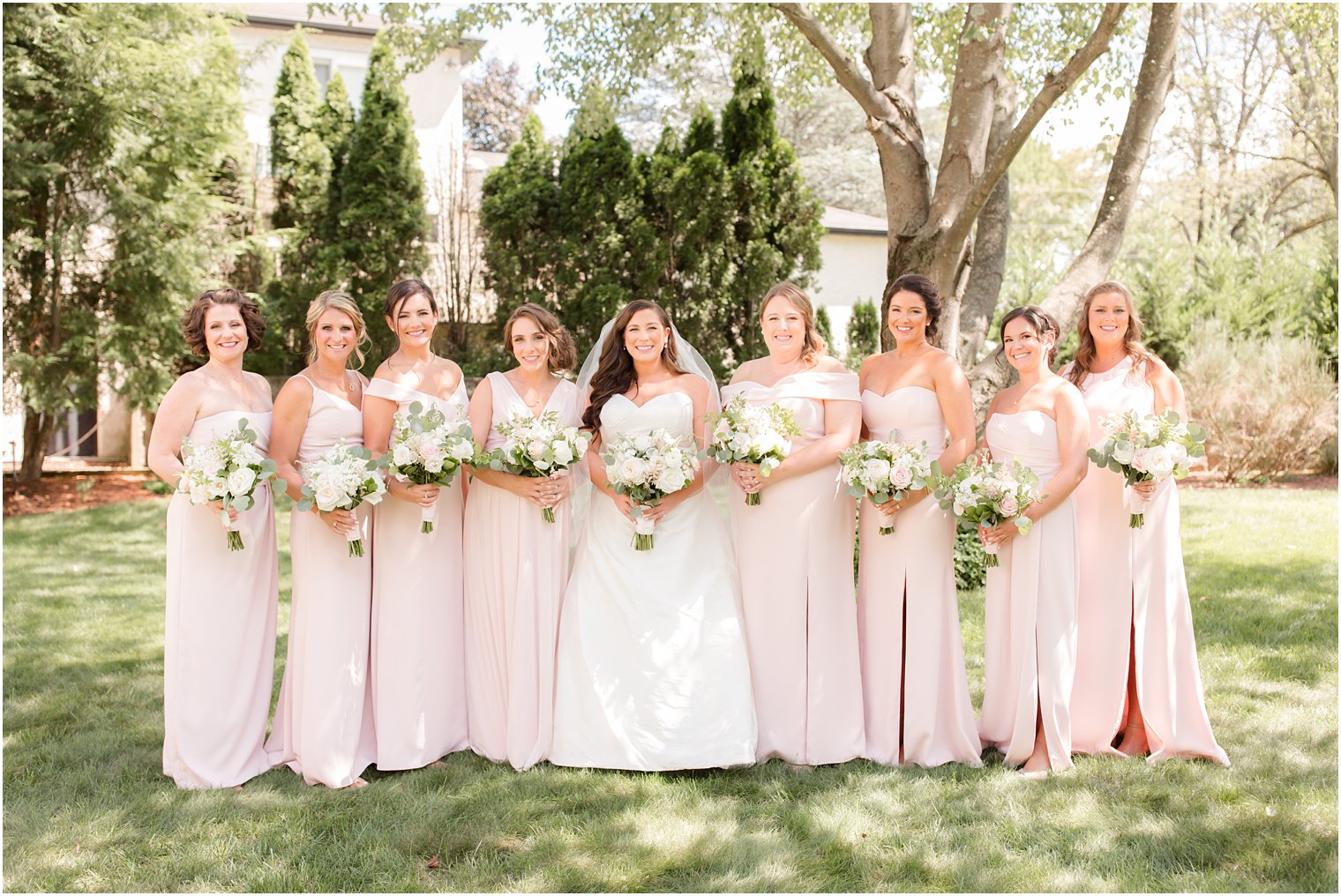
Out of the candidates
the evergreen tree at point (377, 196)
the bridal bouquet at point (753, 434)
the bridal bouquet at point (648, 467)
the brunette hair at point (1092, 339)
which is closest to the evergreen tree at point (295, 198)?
the evergreen tree at point (377, 196)

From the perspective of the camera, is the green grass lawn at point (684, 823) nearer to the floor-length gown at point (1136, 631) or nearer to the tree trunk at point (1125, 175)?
the floor-length gown at point (1136, 631)

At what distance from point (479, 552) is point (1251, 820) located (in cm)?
388

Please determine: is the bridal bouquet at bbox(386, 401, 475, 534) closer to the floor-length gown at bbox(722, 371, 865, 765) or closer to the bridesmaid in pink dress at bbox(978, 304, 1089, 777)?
the floor-length gown at bbox(722, 371, 865, 765)

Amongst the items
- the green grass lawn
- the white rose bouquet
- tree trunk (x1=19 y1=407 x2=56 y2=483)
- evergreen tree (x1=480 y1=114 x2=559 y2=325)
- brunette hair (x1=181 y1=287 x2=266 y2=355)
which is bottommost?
the green grass lawn

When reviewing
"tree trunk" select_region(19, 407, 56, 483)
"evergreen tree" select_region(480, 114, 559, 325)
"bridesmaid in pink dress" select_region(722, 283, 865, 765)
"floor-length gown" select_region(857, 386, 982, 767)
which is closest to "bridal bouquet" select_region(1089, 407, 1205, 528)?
"floor-length gown" select_region(857, 386, 982, 767)

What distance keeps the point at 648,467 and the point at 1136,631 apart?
8.85 ft

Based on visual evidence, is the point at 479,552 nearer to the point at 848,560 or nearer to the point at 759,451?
the point at 759,451

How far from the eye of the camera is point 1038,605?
520cm

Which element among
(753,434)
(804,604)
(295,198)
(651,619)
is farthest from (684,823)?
(295,198)

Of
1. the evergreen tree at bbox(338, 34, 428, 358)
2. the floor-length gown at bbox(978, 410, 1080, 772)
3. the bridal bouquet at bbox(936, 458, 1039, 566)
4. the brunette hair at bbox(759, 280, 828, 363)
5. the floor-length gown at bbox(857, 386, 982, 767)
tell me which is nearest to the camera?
the bridal bouquet at bbox(936, 458, 1039, 566)

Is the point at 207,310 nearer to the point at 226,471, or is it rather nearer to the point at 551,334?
the point at 226,471

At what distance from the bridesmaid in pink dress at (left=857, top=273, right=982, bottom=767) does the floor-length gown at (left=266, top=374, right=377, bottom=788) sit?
263cm

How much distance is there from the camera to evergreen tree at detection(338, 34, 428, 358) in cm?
1695

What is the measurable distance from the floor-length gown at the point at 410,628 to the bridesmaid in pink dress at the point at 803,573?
5.29 feet
